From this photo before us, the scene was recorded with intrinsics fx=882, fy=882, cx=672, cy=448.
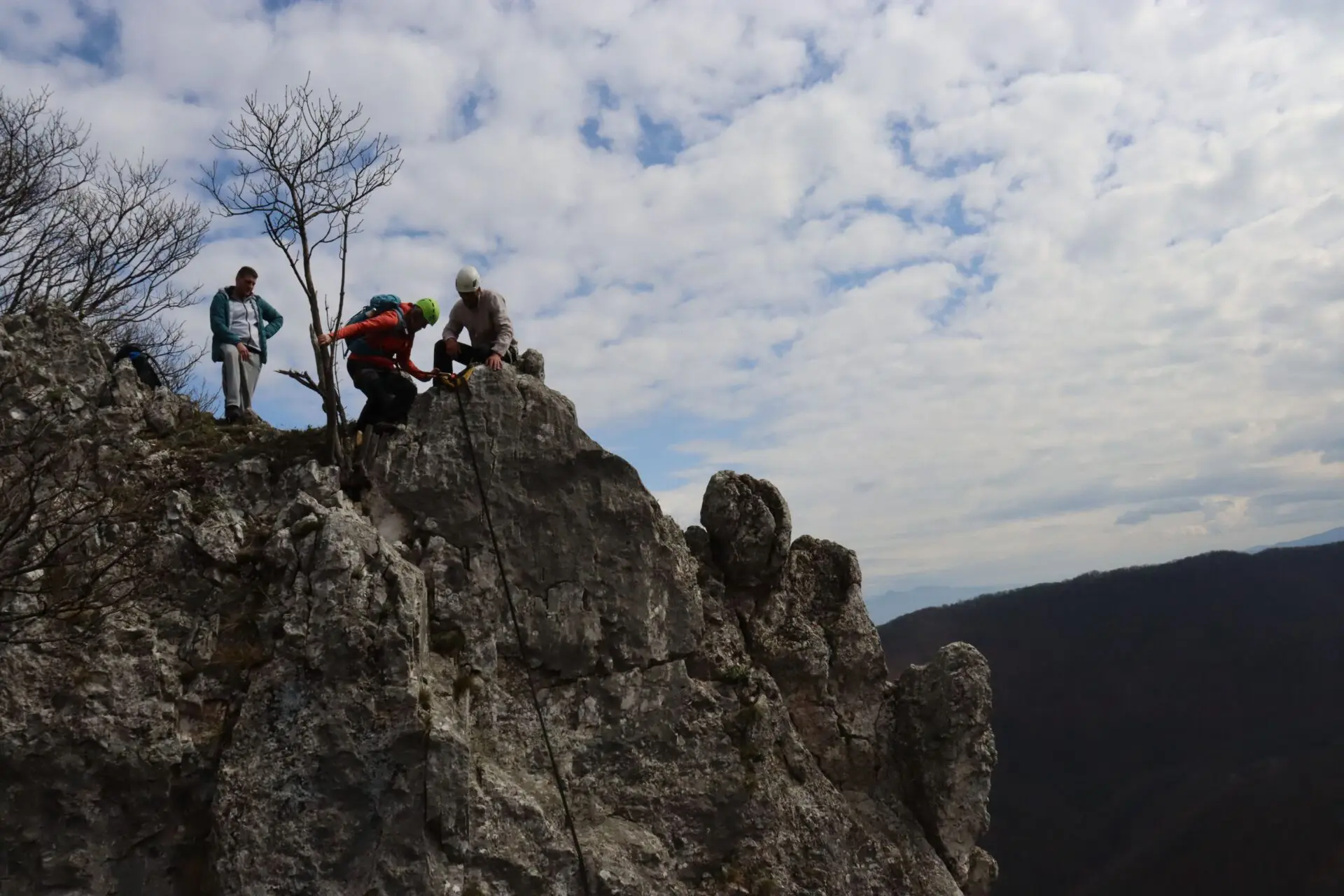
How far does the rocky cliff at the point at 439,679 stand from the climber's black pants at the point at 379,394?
1.39ft

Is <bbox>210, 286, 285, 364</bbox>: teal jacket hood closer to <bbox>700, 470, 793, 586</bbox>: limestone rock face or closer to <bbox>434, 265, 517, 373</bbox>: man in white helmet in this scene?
<bbox>434, 265, 517, 373</bbox>: man in white helmet

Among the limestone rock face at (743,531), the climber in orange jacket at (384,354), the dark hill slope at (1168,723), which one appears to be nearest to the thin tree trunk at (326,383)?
the climber in orange jacket at (384,354)

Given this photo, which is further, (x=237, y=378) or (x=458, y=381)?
(x=237, y=378)

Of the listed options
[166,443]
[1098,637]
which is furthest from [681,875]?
[1098,637]

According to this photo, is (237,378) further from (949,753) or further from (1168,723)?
(1168,723)

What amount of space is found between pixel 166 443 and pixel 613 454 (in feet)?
21.7

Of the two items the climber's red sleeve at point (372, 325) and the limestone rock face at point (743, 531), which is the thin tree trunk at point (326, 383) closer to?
the climber's red sleeve at point (372, 325)

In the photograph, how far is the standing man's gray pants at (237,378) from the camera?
14508 mm

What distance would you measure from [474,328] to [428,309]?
0.82m

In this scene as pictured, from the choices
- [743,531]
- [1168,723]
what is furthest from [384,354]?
[1168,723]

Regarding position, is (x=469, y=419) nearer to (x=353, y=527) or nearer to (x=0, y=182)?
(x=353, y=527)

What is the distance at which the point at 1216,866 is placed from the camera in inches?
1946

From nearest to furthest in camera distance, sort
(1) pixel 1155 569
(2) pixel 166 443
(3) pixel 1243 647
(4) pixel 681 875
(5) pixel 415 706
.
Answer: (5) pixel 415 706 < (4) pixel 681 875 < (2) pixel 166 443 < (3) pixel 1243 647 < (1) pixel 1155 569

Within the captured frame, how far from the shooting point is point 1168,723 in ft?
190
